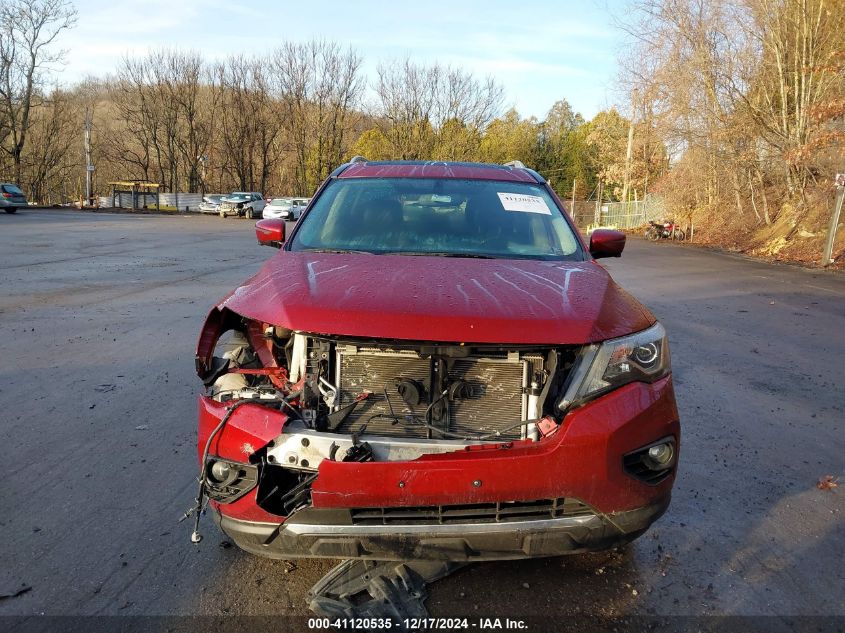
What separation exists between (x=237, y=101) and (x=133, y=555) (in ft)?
208

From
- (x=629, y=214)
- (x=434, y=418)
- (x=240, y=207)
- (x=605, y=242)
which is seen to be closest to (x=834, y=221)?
(x=605, y=242)

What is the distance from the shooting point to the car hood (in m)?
2.42

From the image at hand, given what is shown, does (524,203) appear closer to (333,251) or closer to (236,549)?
(333,251)

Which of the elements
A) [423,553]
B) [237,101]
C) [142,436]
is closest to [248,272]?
[142,436]

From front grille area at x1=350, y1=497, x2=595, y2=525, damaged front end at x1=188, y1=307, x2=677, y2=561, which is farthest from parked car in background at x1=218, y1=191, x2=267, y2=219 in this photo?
front grille area at x1=350, y1=497, x2=595, y2=525

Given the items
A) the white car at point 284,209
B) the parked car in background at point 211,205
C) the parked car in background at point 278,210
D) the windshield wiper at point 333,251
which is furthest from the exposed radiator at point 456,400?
the parked car in background at point 211,205

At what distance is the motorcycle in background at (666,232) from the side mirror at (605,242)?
32.4m

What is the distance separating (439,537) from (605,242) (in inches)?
A: 102

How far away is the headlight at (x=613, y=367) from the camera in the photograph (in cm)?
246

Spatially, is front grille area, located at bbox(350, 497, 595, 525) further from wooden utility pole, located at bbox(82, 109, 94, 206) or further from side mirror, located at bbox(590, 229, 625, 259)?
wooden utility pole, located at bbox(82, 109, 94, 206)

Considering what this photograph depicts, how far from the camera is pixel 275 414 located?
7.98ft

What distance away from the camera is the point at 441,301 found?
2572mm

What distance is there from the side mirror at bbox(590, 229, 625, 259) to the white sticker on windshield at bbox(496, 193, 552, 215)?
1.21ft

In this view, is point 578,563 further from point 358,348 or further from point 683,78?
point 683,78
